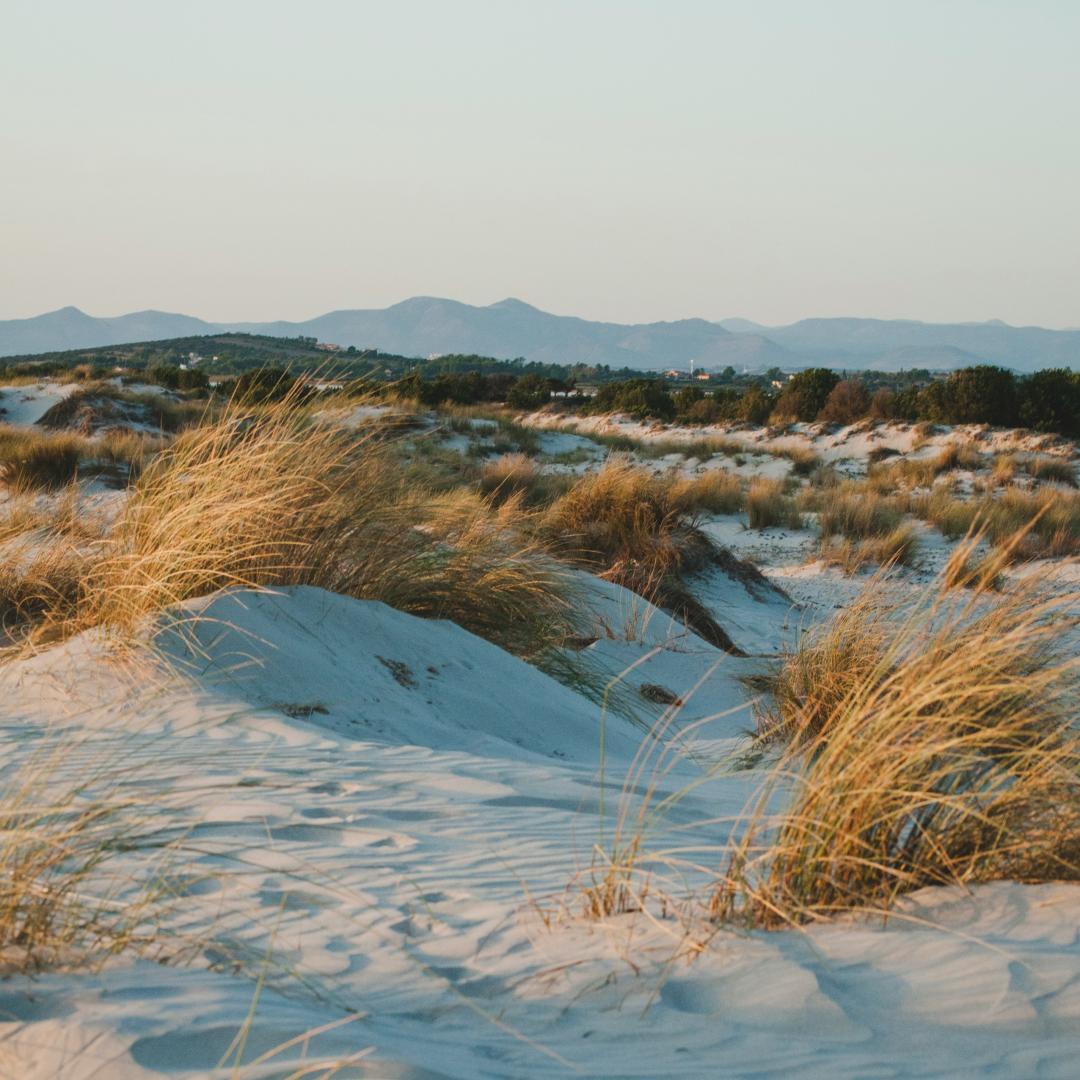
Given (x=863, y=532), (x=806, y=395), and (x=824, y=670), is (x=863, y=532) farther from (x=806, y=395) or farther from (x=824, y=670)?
(x=806, y=395)

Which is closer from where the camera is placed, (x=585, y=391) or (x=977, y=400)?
(x=977, y=400)

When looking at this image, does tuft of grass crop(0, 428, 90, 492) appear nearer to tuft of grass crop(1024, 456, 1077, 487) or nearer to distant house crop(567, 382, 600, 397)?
Answer: tuft of grass crop(1024, 456, 1077, 487)

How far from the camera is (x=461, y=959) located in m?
2.20

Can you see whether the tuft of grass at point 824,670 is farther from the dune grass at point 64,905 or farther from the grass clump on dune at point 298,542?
the dune grass at point 64,905

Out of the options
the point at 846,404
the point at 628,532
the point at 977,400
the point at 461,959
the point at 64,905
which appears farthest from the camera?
the point at 846,404

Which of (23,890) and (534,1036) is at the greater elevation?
(23,890)

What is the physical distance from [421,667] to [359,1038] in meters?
3.00

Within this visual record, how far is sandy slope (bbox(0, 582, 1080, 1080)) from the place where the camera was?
69.7 inches

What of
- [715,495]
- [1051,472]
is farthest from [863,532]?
[1051,472]

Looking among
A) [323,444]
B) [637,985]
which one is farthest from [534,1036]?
[323,444]

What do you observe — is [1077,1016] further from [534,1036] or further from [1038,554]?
[1038,554]

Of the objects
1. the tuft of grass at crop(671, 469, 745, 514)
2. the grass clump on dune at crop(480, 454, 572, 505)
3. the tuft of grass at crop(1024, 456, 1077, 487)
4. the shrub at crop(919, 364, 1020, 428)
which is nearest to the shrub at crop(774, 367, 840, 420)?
the shrub at crop(919, 364, 1020, 428)

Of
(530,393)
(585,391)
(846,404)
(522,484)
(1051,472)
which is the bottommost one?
(522,484)

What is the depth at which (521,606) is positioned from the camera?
5.93 m
